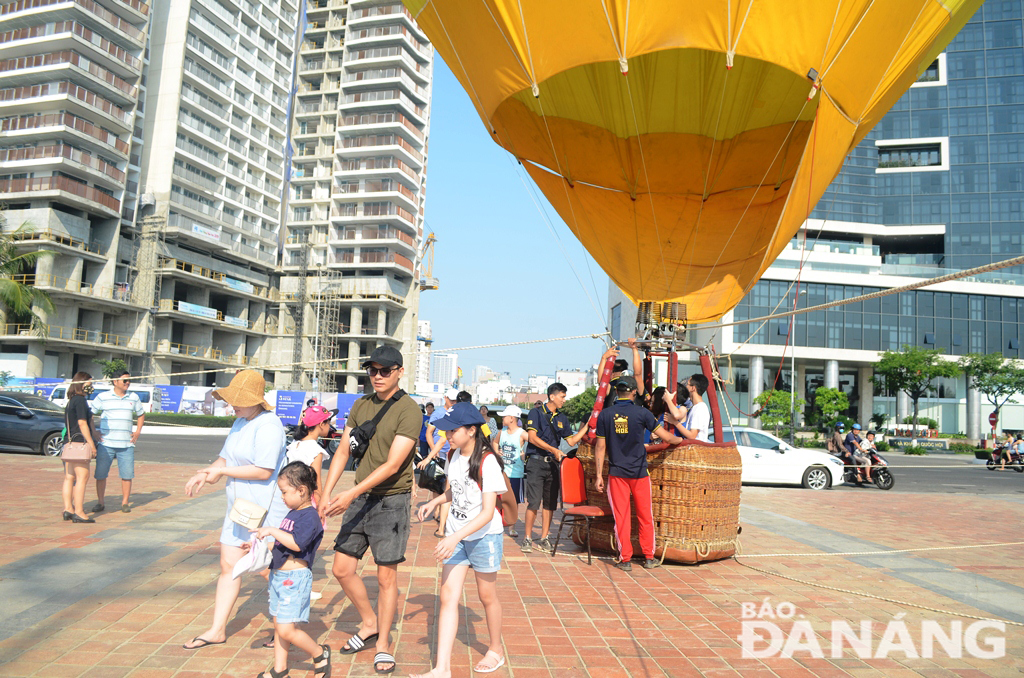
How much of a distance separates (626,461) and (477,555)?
2959 mm

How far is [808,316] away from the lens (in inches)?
2373

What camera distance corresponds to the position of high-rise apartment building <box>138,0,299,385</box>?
52.6 meters

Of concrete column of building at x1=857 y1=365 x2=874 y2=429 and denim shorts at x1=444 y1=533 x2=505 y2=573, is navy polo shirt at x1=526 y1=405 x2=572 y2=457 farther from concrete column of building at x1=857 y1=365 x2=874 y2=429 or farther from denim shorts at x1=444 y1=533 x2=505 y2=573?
concrete column of building at x1=857 y1=365 x2=874 y2=429

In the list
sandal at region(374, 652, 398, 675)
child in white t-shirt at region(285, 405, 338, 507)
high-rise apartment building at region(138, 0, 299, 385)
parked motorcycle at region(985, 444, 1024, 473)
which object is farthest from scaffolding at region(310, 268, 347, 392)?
sandal at region(374, 652, 398, 675)

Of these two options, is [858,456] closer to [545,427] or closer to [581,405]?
[545,427]

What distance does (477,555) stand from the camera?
3.80 meters

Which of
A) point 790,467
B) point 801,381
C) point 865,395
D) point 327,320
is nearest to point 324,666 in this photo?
point 790,467

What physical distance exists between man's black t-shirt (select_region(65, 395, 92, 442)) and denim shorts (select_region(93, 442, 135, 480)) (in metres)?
0.31

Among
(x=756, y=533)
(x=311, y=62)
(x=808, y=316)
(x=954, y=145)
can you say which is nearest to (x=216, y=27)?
(x=311, y=62)

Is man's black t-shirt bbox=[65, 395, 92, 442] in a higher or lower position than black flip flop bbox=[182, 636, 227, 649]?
higher

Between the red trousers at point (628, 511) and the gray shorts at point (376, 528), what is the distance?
299cm

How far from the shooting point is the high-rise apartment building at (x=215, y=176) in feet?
173

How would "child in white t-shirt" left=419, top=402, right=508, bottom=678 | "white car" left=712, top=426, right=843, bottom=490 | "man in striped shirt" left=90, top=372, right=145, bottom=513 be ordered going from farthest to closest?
"white car" left=712, top=426, right=843, bottom=490 → "man in striped shirt" left=90, top=372, right=145, bottom=513 → "child in white t-shirt" left=419, top=402, right=508, bottom=678

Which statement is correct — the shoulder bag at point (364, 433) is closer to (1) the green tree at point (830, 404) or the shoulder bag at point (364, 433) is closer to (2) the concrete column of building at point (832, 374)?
(1) the green tree at point (830, 404)
